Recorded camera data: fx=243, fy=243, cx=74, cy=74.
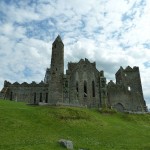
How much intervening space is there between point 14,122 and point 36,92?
41.5 metres

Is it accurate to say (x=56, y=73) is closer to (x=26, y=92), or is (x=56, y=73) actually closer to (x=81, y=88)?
(x=81, y=88)

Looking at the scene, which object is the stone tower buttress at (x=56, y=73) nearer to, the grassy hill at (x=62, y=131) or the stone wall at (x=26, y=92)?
the stone wall at (x=26, y=92)

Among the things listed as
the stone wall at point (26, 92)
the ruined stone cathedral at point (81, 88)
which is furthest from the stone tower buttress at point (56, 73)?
the stone wall at point (26, 92)

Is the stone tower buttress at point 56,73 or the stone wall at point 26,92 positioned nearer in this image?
the stone tower buttress at point 56,73

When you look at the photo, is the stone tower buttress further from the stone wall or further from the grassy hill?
the grassy hill

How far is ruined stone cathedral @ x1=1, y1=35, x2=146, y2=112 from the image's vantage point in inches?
2559

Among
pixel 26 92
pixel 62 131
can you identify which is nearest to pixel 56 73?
pixel 26 92

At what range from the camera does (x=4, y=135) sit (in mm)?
27828

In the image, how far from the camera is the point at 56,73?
217ft

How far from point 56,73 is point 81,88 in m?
8.02

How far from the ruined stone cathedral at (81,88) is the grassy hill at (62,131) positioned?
67.7ft

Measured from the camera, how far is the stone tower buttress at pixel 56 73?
6388cm

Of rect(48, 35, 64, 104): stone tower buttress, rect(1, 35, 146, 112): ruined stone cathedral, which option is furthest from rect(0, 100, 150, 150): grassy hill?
rect(48, 35, 64, 104): stone tower buttress

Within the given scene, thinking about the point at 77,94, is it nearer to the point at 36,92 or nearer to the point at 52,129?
the point at 36,92
